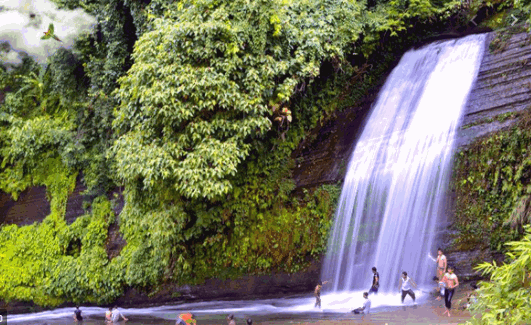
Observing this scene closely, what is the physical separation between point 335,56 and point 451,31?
3.32 m

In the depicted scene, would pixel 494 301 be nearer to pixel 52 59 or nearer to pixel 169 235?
pixel 169 235

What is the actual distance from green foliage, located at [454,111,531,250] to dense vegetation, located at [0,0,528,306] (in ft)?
9.81

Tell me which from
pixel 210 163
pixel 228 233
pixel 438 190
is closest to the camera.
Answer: pixel 438 190

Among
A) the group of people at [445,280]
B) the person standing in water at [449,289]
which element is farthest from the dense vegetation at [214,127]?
the person standing in water at [449,289]

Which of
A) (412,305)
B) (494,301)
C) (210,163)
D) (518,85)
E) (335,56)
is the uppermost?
(335,56)

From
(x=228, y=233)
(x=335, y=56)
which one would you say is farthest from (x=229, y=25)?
(x=228, y=233)

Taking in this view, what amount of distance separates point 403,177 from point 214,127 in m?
4.01

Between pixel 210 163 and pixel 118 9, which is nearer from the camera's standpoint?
pixel 210 163

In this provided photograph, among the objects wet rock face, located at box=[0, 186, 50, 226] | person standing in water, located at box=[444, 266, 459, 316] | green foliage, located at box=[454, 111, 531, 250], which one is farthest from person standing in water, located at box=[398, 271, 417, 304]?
wet rock face, located at box=[0, 186, 50, 226]

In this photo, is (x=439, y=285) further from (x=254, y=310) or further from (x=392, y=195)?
(x=254, y=310)

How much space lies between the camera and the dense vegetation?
11.5 m

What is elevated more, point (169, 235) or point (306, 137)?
point (306, 137)

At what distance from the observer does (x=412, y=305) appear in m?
9.48

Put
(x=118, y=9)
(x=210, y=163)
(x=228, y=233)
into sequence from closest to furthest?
(x=210, y=163) < (x=228, y=233) < (x=118, y=9)
